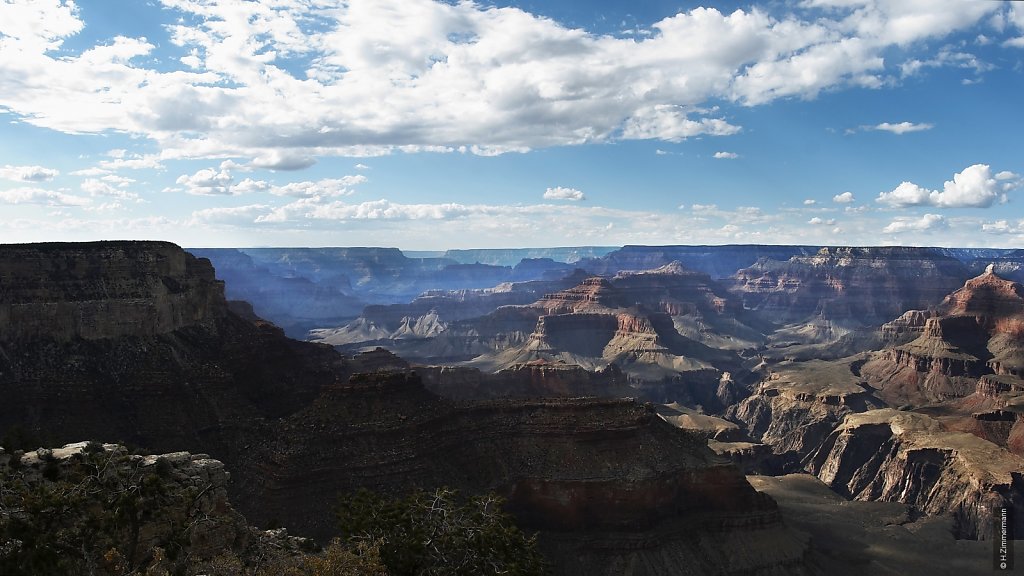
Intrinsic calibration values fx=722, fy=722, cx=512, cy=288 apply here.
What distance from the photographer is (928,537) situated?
7581 centimetres

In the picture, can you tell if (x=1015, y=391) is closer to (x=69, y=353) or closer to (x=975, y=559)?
(x=975, y=559)

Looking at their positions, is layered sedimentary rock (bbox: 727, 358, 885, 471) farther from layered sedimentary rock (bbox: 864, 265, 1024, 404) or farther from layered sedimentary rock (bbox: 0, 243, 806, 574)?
layered sedimentary rock (bbox: 0, 243, 806, 574)

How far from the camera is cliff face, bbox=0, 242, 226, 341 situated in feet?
210

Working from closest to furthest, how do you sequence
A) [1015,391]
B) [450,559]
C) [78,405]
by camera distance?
1. [450,559]
2. [78,405]
3. [1015,391]

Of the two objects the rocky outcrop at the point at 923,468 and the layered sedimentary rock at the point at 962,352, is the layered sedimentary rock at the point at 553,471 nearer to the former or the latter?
the rocky outcrop at the point at 923,468

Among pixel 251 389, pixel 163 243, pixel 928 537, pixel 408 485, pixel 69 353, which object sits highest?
pixel 163 243

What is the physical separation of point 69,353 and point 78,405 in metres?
6.15

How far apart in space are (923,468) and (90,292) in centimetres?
11244

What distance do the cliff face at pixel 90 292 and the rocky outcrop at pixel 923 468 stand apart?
92.8 m

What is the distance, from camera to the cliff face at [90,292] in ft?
210

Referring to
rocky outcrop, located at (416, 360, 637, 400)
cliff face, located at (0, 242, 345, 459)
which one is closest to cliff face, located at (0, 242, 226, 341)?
cliff face, located at (0, 242, 345, 459)

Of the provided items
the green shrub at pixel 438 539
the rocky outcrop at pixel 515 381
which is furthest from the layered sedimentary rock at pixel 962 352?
the green shrub at pixel 438 539

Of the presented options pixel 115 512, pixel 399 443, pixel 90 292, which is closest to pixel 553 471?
pixel 399 443

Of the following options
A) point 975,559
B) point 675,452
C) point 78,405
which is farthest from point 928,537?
point 78,405
